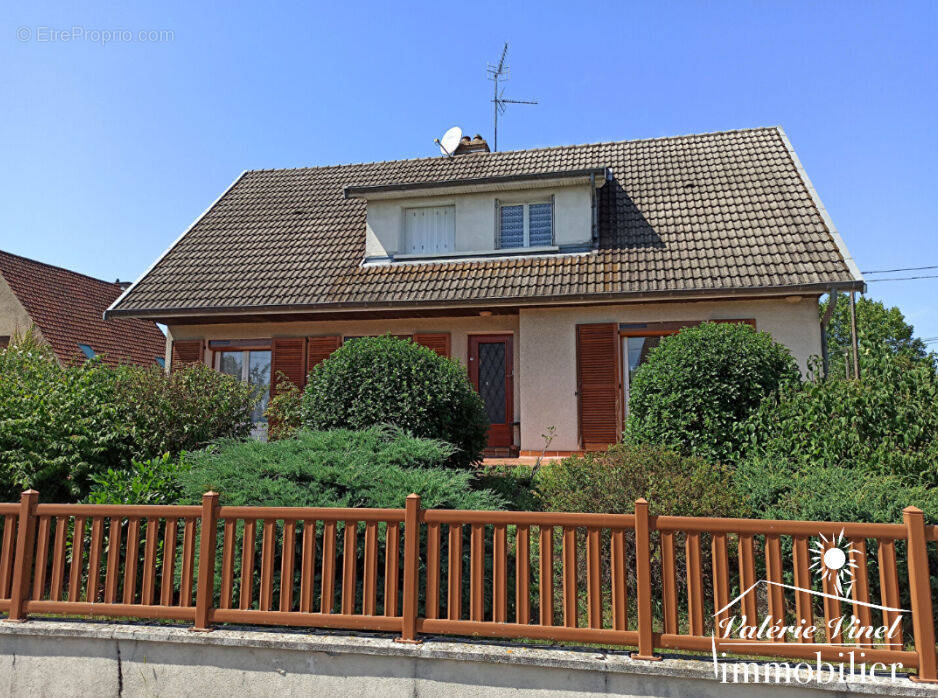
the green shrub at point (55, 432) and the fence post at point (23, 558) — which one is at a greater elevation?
the green shrub at point (55, 432)

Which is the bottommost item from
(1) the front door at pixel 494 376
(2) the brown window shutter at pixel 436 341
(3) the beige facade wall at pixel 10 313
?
(1) the front door at pixel 494 376

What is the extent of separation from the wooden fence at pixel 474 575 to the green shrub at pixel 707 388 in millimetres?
2209

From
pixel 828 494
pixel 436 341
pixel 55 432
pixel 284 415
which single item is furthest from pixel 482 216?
pixel 828 494

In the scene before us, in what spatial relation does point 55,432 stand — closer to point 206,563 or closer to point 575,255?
point 206,563

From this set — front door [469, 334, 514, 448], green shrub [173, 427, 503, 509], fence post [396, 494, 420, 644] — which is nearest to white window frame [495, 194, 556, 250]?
front door [469, 334, 514, 448]

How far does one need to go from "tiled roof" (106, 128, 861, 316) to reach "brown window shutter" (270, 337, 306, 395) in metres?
0.97

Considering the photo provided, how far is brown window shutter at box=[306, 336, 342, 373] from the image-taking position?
11375mm

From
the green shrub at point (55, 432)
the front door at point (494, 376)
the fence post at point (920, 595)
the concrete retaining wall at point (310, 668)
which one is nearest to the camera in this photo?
the fence post at point (920, 595)

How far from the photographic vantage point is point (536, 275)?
418 inches

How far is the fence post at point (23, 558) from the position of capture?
4383mm

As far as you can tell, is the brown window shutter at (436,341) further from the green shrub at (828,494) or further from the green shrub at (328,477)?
the green shrub at (828,494)

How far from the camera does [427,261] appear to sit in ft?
38.4

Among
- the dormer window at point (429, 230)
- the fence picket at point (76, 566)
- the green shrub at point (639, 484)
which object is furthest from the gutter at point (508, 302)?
the fence picket at point (76, 566)

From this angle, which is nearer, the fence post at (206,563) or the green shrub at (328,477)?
the fence post at (206,563)
